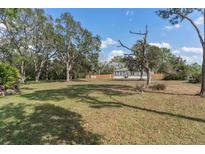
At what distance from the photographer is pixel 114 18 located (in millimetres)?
8719

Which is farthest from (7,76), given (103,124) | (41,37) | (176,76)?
(176,76)

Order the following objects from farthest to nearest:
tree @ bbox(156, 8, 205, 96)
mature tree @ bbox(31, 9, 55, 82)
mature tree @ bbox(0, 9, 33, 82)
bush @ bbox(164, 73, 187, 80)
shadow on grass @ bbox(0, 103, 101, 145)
Result: bush @ bbox(164, 73, 187, 80)
mature tree @ bbox(31, 9, 55, 82)
mature tree @ bbox(0, 9, 33, 82)
tree @ bbox(156, 8, 205, 96)
shadow on grass @ bbox(0, 103, 101, 145)

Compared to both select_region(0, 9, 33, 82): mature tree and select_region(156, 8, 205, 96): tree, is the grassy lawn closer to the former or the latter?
select_region(156, 8, 205, 96): tree

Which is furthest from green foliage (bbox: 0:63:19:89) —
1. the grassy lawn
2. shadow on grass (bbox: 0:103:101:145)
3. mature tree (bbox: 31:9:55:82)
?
mature tree (bbox: 31:9:55:82)

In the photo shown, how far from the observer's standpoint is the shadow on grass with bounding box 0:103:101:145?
392 cm

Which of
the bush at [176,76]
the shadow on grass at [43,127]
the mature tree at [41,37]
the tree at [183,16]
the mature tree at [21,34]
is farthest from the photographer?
the bush at [176,76]

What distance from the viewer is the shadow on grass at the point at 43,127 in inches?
154

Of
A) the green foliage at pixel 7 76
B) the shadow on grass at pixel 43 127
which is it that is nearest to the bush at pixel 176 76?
the green foliage at pixel 7 76

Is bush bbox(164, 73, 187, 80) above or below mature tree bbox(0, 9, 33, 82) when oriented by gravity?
below

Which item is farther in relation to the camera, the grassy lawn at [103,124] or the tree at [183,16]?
the tree at [183,16]

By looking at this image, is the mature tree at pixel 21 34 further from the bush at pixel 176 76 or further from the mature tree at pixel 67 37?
the bush at pixel 176 76

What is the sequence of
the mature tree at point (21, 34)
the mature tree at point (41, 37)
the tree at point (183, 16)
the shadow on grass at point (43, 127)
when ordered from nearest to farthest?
the shadow on grass at point (43, 127) < the tree at point (183, 16) < the mature tree at point (21, 34) < the mature tree at point (41, 37)

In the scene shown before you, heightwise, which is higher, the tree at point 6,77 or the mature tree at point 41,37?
the mature tree at point 41,37

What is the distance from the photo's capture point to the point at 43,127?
458cm
